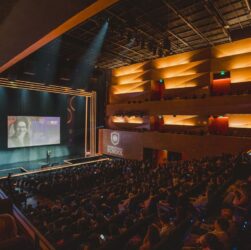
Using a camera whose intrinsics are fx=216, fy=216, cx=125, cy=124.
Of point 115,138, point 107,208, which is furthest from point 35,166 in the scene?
point 107,208

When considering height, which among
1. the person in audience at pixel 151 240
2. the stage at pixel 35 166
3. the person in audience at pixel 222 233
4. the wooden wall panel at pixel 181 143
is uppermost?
the wooden wall panel at pixel 181 143

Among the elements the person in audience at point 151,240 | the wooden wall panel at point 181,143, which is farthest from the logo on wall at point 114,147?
the person in audience at point 151,240

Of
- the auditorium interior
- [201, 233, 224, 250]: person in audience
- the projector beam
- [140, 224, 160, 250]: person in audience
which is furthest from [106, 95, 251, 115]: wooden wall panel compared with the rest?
the projector beam

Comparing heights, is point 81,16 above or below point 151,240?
above

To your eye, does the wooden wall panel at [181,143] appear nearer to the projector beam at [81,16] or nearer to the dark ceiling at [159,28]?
the dark ceiling at [159,28]

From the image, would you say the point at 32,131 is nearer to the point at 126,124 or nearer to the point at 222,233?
the point at 126,124

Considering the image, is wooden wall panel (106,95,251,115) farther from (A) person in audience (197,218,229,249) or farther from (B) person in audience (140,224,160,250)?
(B) person in audience (140,224,160,250)

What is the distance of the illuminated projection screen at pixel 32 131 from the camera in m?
16.3

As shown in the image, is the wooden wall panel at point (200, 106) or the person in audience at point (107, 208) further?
the wooden wall panel at point (200, 106)

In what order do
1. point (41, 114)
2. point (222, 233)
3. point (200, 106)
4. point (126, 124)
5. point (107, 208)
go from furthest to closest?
point (126, 124) → point (41, 114) → point (200, 106) → point (107, 208) → point (222, 233)

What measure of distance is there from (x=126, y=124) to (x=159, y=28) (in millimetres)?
9826

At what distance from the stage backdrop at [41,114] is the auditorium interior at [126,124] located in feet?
0.30

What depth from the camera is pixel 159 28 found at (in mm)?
12695

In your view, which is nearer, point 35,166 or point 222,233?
point 222,233
